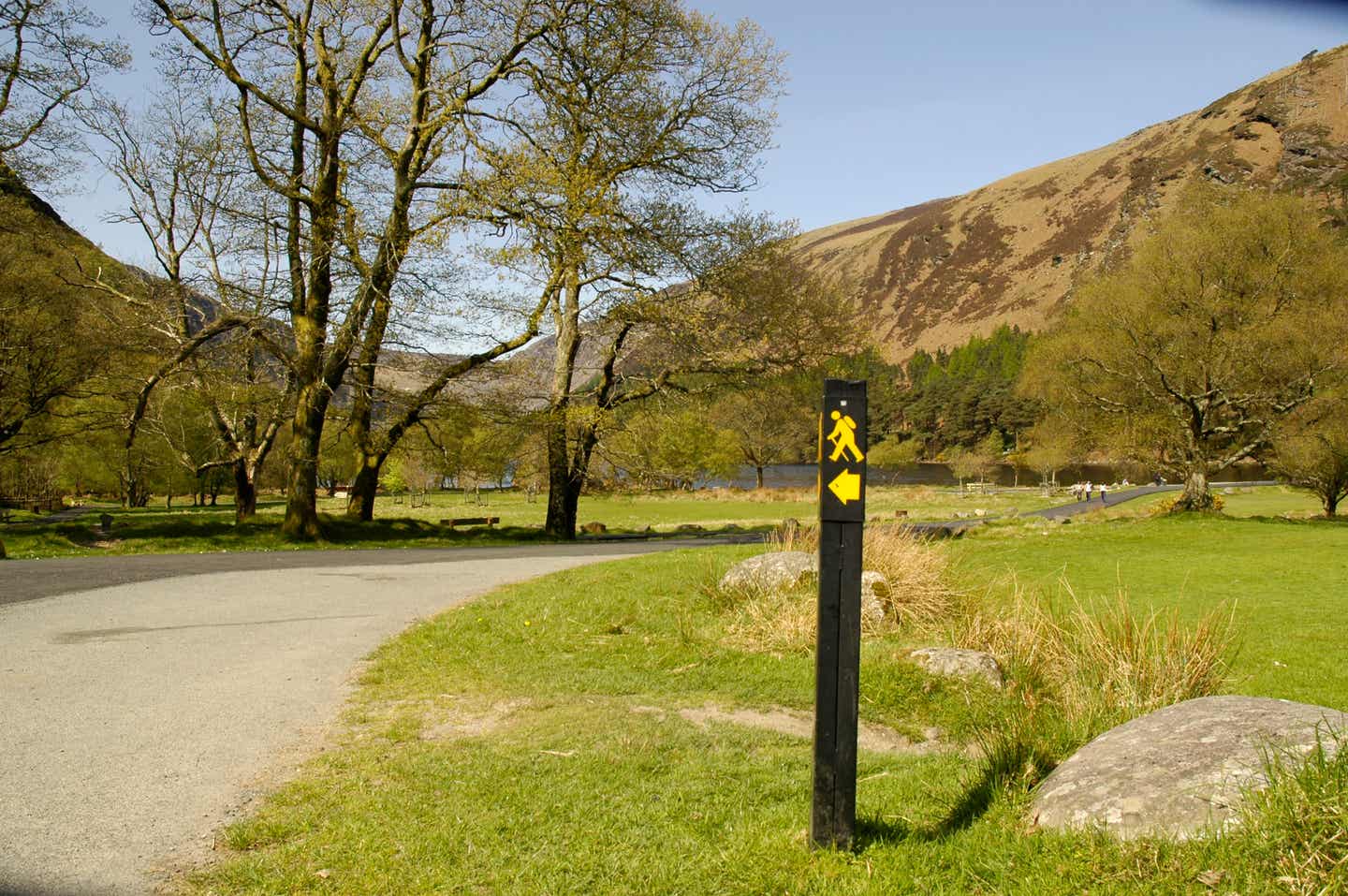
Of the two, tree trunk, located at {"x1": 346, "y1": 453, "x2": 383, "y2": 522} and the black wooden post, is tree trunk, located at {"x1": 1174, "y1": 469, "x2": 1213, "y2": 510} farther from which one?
the black wooden post

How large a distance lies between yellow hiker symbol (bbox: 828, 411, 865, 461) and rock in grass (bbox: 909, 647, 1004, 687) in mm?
4513

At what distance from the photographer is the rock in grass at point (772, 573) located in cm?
1134

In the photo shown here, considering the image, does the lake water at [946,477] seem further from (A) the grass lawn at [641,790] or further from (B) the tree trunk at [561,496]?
(A) the grass lawn at [641,790]

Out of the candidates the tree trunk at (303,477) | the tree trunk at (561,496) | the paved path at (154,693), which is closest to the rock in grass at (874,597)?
the paved path at (154,693)

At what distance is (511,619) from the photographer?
1077 cm

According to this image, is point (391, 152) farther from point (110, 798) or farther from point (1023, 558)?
point (110, 798)

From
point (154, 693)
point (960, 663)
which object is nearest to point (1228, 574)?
point (960, 663)

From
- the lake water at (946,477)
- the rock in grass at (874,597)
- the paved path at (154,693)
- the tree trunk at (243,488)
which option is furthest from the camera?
the lake water at (946,477)

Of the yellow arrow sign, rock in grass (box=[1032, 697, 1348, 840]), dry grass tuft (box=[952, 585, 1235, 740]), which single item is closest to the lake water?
dry grass tuft (box=[952, 585, 1235, 740])

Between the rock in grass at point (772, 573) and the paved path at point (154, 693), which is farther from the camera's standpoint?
the rock in grass at point (772, 573)

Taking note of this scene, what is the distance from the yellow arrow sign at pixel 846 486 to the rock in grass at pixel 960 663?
175 inches

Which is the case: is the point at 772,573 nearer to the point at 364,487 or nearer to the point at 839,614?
the point at 839,614

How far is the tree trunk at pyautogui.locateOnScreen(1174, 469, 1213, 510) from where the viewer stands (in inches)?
1265

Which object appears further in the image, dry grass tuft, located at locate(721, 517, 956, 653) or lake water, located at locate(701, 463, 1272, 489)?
lake water, located at locate(701, 463, 1272, 489)
